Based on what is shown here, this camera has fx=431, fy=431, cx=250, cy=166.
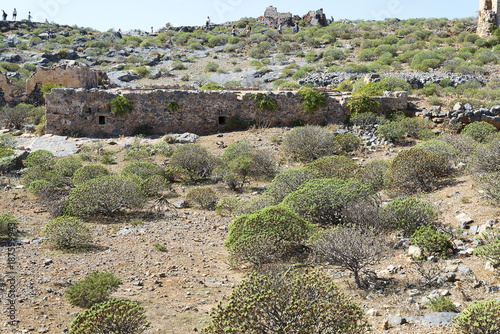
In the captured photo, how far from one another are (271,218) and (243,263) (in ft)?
2.95

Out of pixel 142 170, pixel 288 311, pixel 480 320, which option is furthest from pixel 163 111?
pixel 480 320

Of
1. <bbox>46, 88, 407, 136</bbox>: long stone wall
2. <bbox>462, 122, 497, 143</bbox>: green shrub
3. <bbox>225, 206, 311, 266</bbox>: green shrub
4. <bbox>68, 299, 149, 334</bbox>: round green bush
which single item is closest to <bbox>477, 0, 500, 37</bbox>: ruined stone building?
<bbox>46, 88, 407, 136</bbox>: long stone wall

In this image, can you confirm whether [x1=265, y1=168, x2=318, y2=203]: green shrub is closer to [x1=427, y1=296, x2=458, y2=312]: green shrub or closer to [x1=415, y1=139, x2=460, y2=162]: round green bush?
[x1=415, y1=139, x2=460, y2=162]: round green bush

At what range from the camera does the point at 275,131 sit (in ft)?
56.5

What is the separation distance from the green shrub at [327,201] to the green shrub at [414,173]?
147cm

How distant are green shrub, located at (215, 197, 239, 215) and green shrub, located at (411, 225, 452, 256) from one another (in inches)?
180

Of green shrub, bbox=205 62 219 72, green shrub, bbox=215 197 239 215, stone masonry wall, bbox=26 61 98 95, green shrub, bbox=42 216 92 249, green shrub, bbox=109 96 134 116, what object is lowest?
green shrub, bbox=215 197 239 215

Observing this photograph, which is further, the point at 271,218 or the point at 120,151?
the point at 120,151

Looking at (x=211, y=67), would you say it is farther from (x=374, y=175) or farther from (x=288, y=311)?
(x=288, y=311)

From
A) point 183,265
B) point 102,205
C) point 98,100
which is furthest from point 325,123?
point 183,265

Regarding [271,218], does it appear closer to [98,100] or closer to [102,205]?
[102,205]

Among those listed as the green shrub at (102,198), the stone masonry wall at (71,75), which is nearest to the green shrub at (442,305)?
the green shrub at (102,198)

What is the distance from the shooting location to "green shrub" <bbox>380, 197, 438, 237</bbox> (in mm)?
7512

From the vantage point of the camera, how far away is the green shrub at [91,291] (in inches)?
219
